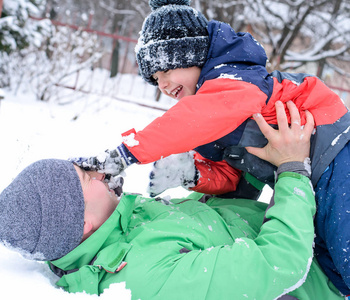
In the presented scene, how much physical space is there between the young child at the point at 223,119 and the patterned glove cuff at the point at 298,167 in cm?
5

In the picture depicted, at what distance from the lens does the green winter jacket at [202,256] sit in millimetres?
1345

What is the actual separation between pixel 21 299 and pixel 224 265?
0.78 meters

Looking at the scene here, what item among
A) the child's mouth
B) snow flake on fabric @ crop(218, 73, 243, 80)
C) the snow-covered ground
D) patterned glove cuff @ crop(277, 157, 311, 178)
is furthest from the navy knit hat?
the snow-covered ground

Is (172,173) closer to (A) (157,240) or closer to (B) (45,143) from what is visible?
(A) (157,240)

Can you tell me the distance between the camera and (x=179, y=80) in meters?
2.21

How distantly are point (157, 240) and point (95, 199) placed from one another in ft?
1.20

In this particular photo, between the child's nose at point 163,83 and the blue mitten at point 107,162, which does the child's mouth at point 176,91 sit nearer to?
the child's nose at point 163,83

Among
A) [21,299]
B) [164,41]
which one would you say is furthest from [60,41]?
[21,299]

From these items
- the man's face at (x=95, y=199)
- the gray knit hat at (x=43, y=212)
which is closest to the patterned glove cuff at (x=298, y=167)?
the man's face at (x=95, y=199)

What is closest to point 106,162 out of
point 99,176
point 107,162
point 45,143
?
point 107,162

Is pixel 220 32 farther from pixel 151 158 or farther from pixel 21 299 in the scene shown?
pixel 21 299

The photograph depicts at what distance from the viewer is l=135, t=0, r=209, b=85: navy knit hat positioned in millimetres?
2141

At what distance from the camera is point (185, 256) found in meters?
1.43

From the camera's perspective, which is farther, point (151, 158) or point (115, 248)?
point (151, 158)
